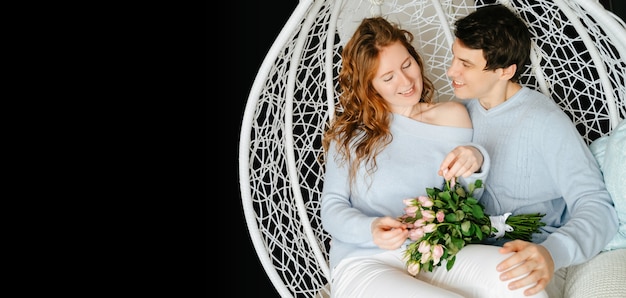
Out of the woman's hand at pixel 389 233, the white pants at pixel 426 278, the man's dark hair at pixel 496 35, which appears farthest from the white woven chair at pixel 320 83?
A: the woman's hand at pixel 389 233

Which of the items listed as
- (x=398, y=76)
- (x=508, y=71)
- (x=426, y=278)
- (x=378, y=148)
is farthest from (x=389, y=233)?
(x=508, y=71)

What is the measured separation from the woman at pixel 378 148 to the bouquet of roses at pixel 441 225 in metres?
0.10

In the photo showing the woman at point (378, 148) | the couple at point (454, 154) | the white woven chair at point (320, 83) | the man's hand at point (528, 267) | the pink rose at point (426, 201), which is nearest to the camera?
the man's hand at point (528, 267)

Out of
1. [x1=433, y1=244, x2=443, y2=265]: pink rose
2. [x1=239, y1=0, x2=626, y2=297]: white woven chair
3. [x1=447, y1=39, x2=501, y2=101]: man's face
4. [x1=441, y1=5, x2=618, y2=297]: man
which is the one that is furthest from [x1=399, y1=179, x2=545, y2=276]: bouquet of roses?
[x1=239, y1=0, x2=626, y2=297]: white woven chair

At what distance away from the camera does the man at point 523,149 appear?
192cm

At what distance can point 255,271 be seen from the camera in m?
2.95

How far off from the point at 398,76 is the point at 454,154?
292 millimetres

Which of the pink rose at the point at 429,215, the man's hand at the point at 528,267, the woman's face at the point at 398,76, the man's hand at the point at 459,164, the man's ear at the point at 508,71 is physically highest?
the woman's face at the point at 398,76

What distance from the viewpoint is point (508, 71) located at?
6.84 ft

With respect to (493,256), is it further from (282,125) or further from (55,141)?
(55,141)

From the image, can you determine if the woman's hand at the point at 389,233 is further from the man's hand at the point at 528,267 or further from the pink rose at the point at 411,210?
the man's hand at the point at 528,267

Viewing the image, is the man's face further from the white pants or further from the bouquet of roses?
the white pants

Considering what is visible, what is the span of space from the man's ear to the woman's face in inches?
9.6

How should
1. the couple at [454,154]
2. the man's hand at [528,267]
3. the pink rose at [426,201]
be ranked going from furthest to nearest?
the couple at [454,154] < the pink rose at [426,201] < the man's hand at [528,267]
